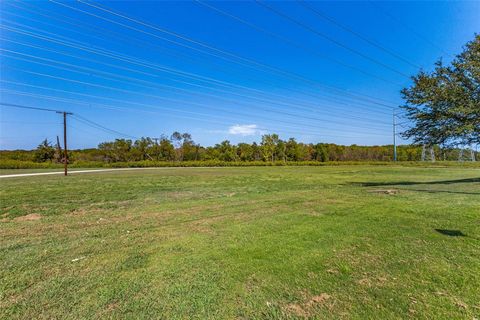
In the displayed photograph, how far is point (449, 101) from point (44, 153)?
7615cm

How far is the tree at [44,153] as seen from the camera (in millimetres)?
62094

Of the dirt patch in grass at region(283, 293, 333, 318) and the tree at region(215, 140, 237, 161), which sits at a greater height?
the tree at region(215, 140, 237, 161)

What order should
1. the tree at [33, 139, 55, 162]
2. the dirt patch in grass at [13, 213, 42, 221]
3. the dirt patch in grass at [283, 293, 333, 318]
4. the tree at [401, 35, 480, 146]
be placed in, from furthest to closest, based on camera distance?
the tree at [33, 139, 55, 162] < the tree at [401, 35, 480, 146] < the dirt patch in grass at [13, 213, 42, 221] < the dirt patch in grass at [283, 293, 333, 318]

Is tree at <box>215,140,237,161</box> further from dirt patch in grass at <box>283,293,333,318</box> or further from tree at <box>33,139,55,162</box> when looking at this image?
dirt patch in grass at <box>283,293,333,318</box>

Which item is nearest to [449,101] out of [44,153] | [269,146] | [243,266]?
[243,266]

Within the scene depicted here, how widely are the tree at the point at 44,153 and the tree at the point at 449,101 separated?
7355 centimetres

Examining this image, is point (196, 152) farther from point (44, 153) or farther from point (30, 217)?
point (30, 217)

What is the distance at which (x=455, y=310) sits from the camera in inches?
103

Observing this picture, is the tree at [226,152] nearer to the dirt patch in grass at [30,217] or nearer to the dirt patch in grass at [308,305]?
the dirt patch in grass at [30,217]

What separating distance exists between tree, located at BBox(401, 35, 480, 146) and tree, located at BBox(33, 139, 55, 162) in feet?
241

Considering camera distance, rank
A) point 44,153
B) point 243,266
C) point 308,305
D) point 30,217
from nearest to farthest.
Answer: point 308,305, point 243,266, point 30,217, point 44,153

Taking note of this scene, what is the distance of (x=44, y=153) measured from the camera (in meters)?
62.4

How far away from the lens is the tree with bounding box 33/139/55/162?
62094 mm

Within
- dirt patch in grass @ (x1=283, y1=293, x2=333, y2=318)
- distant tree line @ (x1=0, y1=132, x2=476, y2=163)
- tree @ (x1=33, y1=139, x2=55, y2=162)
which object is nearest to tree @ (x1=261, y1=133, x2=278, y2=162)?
distant tree line @ (x1=0, y1=132, x2=476, y2=163)
